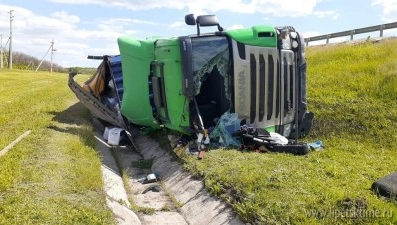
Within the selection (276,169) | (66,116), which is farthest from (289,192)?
(66,116)

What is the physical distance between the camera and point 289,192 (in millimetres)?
4809

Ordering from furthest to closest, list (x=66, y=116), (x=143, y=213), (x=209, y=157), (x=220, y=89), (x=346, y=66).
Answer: (x=346, y=66), (x=66, y=116), (x=220, y=89), (x=209, y=157), (x=143, y=213)

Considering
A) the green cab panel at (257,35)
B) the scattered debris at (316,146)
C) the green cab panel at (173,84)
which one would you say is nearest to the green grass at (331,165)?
the scattered debris at (316,146)

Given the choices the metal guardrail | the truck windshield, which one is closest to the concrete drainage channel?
the truck windshield

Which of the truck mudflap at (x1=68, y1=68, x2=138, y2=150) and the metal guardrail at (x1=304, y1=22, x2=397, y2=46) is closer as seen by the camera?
the truck mudflap at (x1=68, y1=68, x2=138, y2=150)

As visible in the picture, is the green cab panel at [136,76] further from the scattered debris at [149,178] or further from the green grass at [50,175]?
the scattered debris at [149,178]

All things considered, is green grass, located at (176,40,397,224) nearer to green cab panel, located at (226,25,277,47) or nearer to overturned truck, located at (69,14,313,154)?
overturned truck, located at (69,14,313,154)

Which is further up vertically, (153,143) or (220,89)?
(220,89)

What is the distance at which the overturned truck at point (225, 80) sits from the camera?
7.58 meters

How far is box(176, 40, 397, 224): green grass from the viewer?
4.27m

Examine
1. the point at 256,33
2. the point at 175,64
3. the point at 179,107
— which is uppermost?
the point at 256,33

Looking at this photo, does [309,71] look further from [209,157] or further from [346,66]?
[209,157]

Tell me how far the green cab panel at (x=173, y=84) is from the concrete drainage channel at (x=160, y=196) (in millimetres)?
687

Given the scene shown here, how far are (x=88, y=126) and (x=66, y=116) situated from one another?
998 mm
